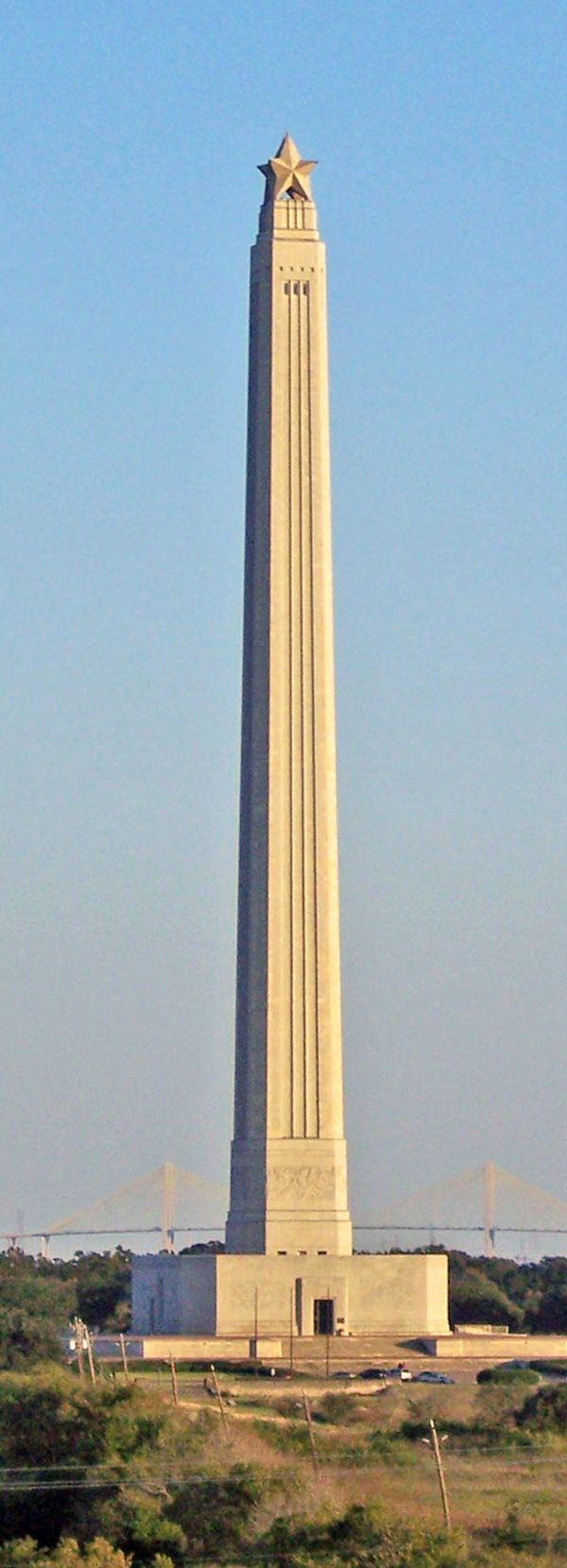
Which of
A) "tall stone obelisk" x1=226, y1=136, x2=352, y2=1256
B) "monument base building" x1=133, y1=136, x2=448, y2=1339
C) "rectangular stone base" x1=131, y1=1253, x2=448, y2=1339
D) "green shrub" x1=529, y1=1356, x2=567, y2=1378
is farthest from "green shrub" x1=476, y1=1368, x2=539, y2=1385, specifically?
"tall stone obelisk" x1=226, y1=136, x2=352, y2=1256

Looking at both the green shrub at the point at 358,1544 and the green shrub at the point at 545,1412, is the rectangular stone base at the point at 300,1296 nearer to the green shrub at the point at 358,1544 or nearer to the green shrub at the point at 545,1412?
the green shrub at the point at 545,1412

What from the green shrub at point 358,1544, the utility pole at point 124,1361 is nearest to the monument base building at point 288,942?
the utility pole at point 124,1361

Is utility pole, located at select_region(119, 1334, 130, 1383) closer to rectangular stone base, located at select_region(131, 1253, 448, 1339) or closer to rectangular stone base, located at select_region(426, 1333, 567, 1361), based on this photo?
rectangular stone base, located at select_region(131, 1253, 448, 1339)

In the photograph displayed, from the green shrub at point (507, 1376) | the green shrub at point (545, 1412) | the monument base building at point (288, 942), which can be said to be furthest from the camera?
the monument base building at point (288, 942)

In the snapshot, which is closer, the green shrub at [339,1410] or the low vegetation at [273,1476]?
the low vegetation at [273,1476]

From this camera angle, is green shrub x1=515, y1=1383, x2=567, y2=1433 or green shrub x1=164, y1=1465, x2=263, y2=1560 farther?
green shrub x1=515, y1=1383, x2=567, y2=1433

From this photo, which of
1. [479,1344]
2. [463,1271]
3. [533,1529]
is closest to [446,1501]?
[533,1529]
